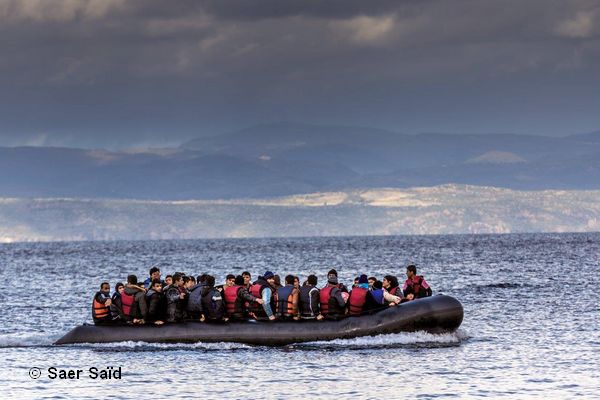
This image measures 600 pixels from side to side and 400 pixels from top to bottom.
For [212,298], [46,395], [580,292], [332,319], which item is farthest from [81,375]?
[580,292]

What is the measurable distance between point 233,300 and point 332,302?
3.04 m

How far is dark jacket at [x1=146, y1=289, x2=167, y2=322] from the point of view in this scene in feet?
132

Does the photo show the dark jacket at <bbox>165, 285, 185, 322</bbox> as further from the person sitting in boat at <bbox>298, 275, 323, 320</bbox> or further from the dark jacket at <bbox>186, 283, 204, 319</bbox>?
the person sitting in boat at <bbox>298, 275, 323, 320</bbox>

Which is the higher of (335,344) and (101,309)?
(101,309)

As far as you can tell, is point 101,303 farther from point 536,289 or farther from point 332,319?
point 536,289

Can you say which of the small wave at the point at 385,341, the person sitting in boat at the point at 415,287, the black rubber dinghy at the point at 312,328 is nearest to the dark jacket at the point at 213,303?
the black rubber dinghy at the point at 312,328

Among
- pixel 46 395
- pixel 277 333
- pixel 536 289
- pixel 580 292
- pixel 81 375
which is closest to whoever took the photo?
pixel 46 395

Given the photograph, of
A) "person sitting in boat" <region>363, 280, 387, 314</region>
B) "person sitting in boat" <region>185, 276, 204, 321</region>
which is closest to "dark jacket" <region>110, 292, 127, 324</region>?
"person sitting in boat" <region>185, 276, 204, 321</region>

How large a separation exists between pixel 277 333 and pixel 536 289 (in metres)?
34.7

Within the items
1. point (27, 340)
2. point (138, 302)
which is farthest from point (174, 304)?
point (27, 340)

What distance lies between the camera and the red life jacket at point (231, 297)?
40.1m

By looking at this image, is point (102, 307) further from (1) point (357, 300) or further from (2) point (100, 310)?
(1) point (357, 300)

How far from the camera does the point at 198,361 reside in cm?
3809

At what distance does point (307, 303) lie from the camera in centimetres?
3994
